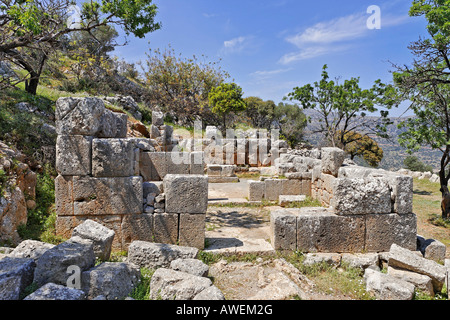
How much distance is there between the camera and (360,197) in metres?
5.44

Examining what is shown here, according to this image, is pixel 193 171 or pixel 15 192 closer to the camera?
pixel 15 192

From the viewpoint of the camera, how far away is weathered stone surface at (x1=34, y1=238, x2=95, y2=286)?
11.3 feet

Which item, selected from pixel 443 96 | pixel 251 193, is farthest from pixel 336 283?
pixel 443 96

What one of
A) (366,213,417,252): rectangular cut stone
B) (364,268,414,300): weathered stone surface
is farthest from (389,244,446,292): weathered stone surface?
(366,213,417,252): rectangular cut stone

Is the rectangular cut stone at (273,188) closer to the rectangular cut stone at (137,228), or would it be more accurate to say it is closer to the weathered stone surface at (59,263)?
the rectangular cut stone at (137,228)

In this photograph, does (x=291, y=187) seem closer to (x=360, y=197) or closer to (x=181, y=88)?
(x=360, y=197)

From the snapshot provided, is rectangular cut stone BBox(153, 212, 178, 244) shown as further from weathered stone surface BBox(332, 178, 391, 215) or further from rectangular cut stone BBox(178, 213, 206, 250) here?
weathered stone surface BBox(332, 178, 391, 215)

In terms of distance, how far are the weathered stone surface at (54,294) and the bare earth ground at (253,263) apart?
219 centimetres

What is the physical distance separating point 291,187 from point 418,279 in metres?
6.40

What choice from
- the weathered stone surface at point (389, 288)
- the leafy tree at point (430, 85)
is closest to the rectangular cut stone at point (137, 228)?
the weathered stone surface at point (389, 288)

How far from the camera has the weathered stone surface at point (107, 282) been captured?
3416 millimetres

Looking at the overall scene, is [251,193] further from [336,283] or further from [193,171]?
[336,283]

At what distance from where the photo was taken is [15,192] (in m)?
6.02

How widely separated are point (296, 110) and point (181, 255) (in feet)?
130
